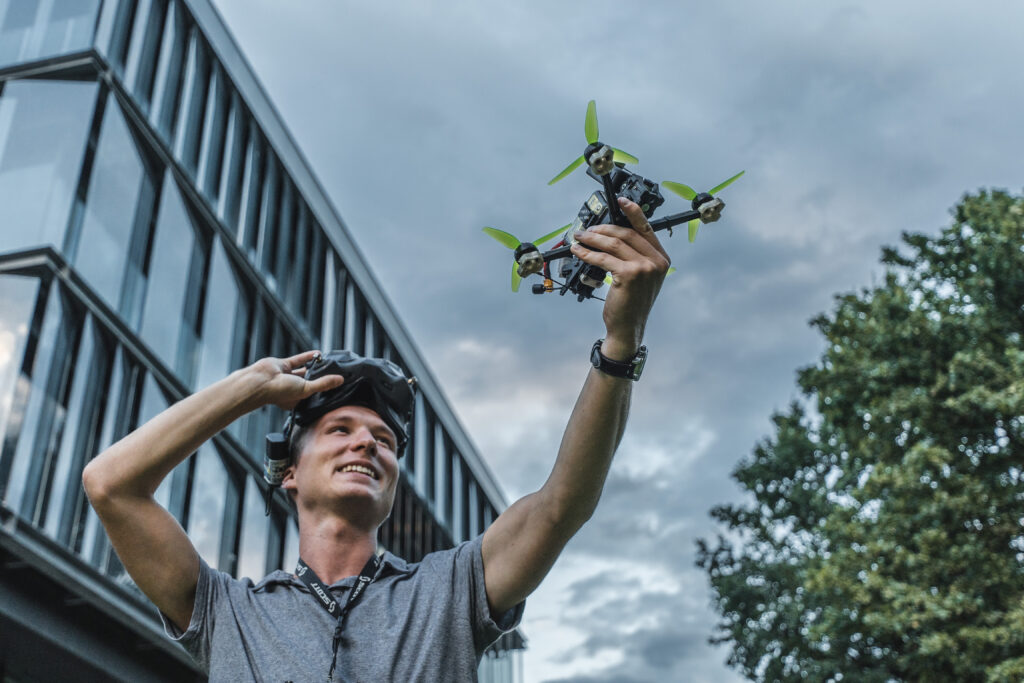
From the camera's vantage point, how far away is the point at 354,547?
2967 millimetres

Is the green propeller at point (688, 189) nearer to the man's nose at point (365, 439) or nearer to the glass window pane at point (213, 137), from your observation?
the man's nose at point (365, 439)

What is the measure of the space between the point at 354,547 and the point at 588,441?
96 centimetres

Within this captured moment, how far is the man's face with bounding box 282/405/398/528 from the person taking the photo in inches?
116

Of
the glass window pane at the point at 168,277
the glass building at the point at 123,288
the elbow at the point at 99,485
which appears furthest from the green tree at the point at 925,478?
the elbow at the point at 99,485

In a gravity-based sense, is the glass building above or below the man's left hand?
above

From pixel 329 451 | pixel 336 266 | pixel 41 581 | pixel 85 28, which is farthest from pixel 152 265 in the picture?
pixel 329 451

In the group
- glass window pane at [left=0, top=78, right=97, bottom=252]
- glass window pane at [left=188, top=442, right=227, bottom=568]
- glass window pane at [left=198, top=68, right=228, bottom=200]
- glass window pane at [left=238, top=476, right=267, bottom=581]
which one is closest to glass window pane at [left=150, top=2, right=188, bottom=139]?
glass window pane at [left=198, top=68, right=228, bottom=200]

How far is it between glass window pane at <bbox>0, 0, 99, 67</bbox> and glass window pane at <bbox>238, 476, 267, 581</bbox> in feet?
24.3

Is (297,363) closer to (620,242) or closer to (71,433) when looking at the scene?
(620,242)

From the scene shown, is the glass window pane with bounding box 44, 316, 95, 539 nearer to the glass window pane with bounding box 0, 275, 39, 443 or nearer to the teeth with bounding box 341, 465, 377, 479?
the glass window pane with bounding box 0, 275, 39, 443

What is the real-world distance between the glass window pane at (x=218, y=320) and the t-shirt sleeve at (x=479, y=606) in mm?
13568

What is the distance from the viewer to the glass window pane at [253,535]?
16445mm

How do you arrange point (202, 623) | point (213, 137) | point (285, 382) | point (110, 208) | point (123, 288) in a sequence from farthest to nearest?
1. point (213, 137)
2. point (123, 288)
3. point (110, 208)
4. point (285, 382)
5. point (202, 623)

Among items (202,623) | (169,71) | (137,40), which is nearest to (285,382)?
(202,623)
